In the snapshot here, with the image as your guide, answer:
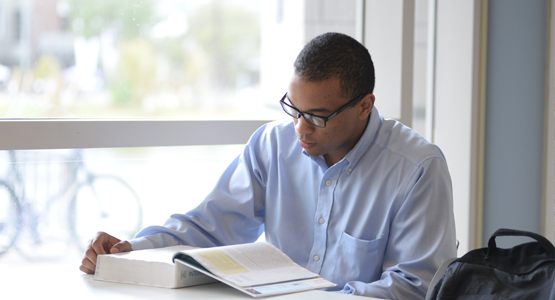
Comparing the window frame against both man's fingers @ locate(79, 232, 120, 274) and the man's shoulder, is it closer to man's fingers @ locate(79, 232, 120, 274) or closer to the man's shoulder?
man's fingers @ locate(79, 232, 120, 274)

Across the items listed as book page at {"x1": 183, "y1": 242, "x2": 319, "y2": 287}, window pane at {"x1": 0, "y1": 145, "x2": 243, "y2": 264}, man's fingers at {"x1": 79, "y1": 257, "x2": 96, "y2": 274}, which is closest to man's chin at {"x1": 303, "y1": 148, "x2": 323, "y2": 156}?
book page at {"x1": 183, "y1": 242, "x2": 319, "y2": 287}

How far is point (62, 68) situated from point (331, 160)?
1.03 metres

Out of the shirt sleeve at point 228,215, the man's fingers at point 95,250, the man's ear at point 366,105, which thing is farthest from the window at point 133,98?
the man's ear at point 366,105

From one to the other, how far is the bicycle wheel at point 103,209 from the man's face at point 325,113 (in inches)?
34.1

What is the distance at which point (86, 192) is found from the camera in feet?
5.88

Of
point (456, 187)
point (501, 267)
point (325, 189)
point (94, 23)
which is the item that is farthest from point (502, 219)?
point (94, 23)

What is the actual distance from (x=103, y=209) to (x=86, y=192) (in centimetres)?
10

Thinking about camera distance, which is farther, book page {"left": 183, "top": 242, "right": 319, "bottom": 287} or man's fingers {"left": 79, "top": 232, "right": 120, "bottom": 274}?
man's fingers {"left": 79, "top": 232, "right": 120, "bottom": 274}

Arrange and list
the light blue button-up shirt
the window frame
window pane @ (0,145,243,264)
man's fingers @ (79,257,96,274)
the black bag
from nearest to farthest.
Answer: the black bag < man's fingers @ (79,257,96,274) < the light blue button-up shirt < the window frame < window pane @ (0,145,243,264)

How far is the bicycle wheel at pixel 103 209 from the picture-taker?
5.91ft

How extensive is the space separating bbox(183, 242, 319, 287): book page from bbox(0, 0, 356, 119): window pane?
3.28ft

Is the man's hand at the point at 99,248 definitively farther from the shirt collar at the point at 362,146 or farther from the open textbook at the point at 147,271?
the shirt collar at the point at 362,146

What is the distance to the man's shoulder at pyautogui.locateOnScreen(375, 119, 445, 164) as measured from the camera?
1.32 m

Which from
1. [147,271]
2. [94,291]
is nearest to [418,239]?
[147,271]
